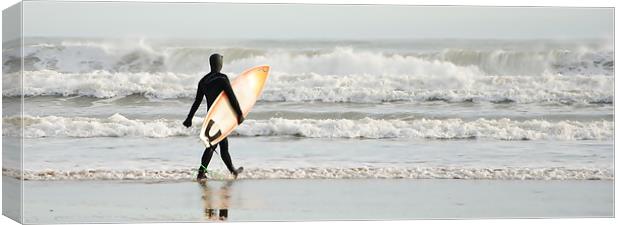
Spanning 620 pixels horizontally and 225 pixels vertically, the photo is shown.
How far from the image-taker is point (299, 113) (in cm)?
1241

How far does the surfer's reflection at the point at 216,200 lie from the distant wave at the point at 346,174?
12 cm

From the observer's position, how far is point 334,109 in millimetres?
12453

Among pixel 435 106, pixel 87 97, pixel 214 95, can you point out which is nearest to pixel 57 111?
pixel 87 97

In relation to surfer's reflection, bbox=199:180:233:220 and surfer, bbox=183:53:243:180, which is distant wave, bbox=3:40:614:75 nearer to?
surfer, bbox=183:53:243:180

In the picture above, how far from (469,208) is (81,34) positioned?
3.47 m

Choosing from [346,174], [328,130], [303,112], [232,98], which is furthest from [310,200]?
[232,98]

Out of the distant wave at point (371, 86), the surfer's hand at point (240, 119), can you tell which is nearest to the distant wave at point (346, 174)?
the surfer's hand at point (240, 119)

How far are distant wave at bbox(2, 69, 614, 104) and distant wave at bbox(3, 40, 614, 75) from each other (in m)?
0.05

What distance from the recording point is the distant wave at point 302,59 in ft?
39.1

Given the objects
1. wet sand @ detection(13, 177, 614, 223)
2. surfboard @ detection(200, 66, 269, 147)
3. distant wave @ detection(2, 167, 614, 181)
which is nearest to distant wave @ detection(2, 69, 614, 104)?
surfboard @ detection(200, 66, 269, 147)

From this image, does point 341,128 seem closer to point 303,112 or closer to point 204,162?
point 303,112

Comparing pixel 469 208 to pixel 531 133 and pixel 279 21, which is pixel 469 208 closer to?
pixel 531 133

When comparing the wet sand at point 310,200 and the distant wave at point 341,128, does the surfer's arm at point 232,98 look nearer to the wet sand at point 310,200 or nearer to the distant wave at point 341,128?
the distant wave at point 341,128

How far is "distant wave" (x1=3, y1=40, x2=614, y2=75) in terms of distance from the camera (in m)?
11.9
